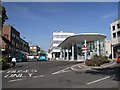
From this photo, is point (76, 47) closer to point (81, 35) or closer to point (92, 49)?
point (92, 49)

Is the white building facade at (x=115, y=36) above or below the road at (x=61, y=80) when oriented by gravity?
above

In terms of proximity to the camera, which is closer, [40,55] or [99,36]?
[99,36]

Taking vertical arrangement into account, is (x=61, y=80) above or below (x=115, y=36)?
below

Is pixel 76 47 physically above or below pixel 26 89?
above

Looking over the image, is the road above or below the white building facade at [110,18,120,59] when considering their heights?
below

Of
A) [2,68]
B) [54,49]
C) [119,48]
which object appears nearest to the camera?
[2,68]

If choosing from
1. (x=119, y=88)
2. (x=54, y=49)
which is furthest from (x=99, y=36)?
(x=54, y=49)

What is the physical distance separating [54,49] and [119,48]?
201 feet

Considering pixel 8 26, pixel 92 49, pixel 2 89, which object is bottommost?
pixel 2 89

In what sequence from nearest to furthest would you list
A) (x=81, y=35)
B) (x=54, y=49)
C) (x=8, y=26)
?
(x=81, y=35) → (x=8, y=26) → (x=54, y=49)

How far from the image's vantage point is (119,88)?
12.1 meters

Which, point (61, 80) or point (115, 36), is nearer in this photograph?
point (61, 80)

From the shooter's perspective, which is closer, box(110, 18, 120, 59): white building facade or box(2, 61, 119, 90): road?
box(2, 61, 119, 90): road

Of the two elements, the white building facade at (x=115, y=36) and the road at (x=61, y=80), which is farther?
the white building facade at (x=115, y=36)
